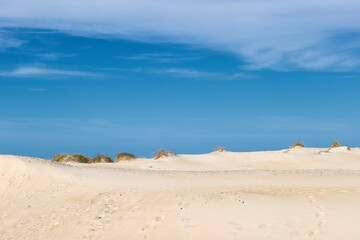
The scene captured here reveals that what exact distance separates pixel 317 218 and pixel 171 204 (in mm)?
3180

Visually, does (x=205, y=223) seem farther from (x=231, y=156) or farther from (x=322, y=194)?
(x=231, y=156)

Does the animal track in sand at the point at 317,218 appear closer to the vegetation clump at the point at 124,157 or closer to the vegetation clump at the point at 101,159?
the vegetation clump at the point at 124,157

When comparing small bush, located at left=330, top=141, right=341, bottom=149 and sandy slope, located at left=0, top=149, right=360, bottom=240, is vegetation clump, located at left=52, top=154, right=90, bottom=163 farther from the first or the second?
small bush, located at left=330, top=141, right=341, bottom=149

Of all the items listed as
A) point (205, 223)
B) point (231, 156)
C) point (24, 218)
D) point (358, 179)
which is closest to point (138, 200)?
point (205, 223)

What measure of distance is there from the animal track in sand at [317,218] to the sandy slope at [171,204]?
2 centimetres

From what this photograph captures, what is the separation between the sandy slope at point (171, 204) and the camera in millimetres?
8445

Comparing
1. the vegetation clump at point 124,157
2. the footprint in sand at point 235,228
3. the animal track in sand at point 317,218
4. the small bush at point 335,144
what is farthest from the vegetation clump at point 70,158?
the animal track in sand at point 317,218

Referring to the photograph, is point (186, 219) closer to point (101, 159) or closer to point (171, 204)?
point (171, 204)

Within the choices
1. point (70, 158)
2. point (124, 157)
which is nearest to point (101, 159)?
point (124, 157)

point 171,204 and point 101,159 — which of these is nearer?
point 171,204

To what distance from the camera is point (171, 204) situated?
9.56 metres

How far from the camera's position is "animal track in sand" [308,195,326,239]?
8.02 m

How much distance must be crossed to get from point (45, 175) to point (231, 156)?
14071 mm

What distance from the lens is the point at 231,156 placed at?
2472 centimetres
